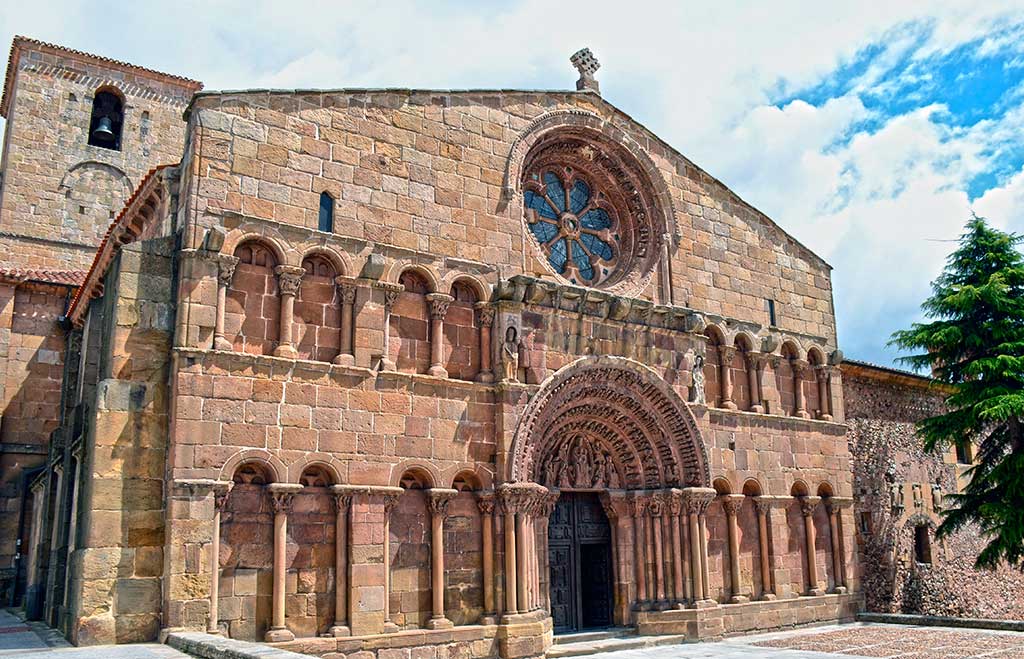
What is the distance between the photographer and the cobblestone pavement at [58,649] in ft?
32.3

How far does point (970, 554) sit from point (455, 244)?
690 inches

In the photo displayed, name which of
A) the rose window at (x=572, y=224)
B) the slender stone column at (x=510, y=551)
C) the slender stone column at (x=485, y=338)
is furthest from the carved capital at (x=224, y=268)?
the rose window at (x=572, y=224)

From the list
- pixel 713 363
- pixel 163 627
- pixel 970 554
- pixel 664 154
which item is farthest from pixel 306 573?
pixel 970 554

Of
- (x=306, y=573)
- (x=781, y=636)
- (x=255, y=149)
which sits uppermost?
(x=255, y=149)

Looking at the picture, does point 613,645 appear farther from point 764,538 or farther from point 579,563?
point 764,538

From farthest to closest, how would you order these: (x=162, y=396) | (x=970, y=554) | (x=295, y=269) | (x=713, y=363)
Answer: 1. (x=970, y=554)
2. (x=713, y=363)
3. (x=295, y=269)
4. (x=162, y=396)

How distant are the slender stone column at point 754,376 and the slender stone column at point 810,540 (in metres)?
2.23

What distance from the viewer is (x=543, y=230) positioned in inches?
682

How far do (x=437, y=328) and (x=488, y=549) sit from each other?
358 centimetres

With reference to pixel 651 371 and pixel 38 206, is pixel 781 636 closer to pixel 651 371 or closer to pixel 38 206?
pixel 651 371

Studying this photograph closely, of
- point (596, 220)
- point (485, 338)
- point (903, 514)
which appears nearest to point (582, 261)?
point (596, 220)

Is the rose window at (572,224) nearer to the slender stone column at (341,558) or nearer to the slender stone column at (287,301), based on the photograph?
the slender stone column at (287,301)

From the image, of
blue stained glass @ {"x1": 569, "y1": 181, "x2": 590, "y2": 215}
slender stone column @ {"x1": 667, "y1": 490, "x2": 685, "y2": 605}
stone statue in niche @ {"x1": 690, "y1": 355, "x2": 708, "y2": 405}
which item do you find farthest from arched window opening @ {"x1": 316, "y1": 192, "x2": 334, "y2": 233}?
slender stone column @ {"x1": 667, "y1": 490, "x2": 685, "y2": 605}

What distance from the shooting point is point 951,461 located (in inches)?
984
